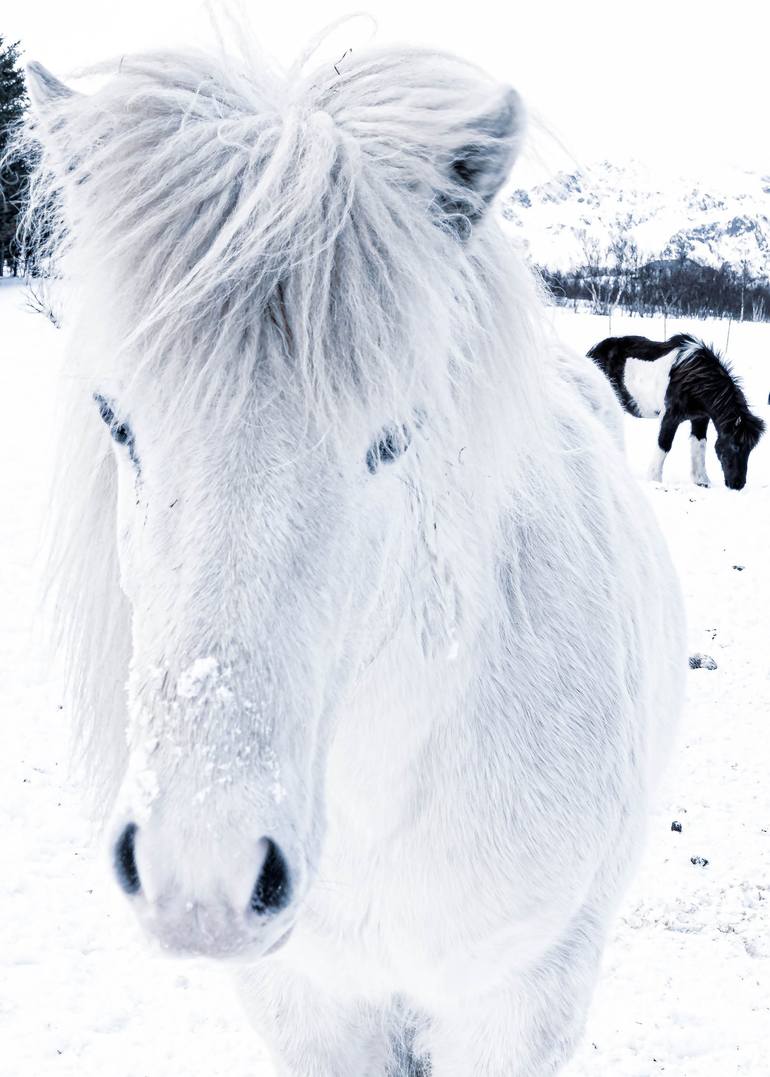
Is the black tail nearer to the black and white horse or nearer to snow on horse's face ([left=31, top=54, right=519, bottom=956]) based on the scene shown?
the black and white horse

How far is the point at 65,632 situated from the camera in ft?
6.13

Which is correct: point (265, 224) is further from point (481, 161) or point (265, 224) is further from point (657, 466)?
point (657, 466)

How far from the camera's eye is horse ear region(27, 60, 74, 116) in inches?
54.4

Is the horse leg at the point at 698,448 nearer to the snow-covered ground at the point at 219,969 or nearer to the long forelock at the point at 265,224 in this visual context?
the snow-covered ground at the point at 219,969

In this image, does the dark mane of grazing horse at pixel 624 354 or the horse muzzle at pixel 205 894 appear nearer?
the horse muzzle at pixel 205 894

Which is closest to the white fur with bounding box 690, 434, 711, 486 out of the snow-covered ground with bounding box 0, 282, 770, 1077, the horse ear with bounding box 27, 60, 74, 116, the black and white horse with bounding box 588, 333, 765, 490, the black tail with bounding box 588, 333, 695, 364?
the black and white horse with bounding box 588, 333, 765, 490

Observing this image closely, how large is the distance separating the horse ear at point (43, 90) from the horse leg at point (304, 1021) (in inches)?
72.2

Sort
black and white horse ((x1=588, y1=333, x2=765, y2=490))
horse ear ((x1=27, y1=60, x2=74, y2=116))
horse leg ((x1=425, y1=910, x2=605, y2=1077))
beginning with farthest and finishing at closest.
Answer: black and white horse ((x1=588, y1=333, x2=765, y2=490)), horse leg ((x1=425, y1=910, x2=605, y2=1077)), horse ear ((x1=27, y1=60, x2=74, y2=116))

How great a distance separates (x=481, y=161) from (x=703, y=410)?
12341 millimetres

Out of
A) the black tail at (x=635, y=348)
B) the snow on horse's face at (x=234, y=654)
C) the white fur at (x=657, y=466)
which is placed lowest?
the white fur at (x=657, y=466)

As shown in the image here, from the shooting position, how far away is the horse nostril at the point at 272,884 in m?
0.98

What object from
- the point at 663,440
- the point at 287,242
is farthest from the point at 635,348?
the point at 287,242

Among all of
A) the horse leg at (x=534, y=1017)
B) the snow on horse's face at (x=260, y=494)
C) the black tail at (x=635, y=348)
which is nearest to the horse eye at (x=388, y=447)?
the snow on horse's face at (x=260, y=494)

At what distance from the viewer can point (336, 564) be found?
3.75 feet
